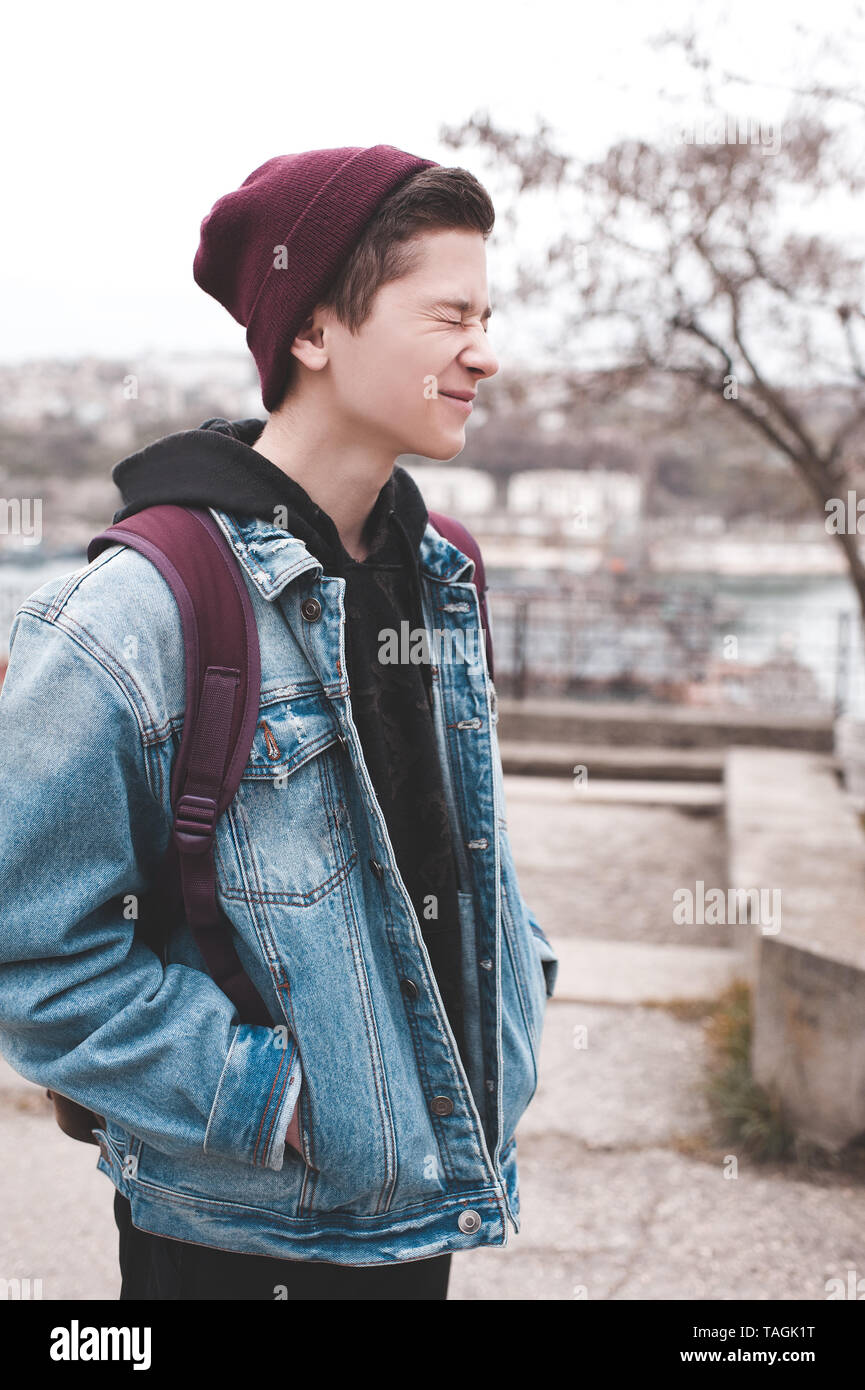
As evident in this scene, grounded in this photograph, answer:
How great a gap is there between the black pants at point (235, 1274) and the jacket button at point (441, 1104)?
8.3 inches

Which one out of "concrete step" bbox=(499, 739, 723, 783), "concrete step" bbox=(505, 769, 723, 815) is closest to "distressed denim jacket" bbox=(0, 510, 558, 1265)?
"concrete step" bbox=(505, 769, 723, 815)

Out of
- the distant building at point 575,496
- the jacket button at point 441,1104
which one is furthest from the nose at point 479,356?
the distant building at point 575,496

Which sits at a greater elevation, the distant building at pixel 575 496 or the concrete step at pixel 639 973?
the concrete step at pixel 639 973

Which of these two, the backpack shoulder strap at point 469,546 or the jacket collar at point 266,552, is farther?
the backpack shoulder strap at point 469,546

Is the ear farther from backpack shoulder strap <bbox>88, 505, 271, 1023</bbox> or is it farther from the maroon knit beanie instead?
backpack shoulder strap <bbox>88, 505, 271, 1023</bbox>

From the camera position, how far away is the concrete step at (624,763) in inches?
365

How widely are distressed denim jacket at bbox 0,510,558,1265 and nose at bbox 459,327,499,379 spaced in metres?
0.33

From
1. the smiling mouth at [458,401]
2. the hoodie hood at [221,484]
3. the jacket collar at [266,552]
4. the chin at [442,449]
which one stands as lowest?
the jacket collar at [266,552]

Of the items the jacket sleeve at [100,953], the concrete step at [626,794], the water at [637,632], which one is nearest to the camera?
the jacket sleeve at [100,953]

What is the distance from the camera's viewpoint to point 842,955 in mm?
3219

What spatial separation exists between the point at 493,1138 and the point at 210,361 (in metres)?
19.1

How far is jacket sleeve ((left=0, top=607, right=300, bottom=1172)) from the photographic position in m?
1.17

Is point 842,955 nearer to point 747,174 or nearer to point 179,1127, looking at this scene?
point 179,1127

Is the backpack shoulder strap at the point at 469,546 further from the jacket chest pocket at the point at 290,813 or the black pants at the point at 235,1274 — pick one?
the black pants at the point at 235,1274
